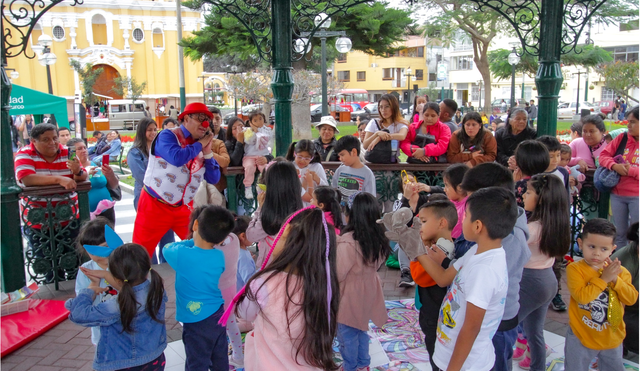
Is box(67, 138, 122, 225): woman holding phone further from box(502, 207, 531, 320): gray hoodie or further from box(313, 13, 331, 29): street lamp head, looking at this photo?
box(502, 207, 531, 320): gray hoodie

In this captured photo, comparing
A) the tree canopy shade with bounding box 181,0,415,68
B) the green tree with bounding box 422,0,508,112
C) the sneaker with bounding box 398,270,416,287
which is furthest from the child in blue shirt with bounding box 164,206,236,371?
the green tree with bounding box 422,0,508,112

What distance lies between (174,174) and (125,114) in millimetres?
34033

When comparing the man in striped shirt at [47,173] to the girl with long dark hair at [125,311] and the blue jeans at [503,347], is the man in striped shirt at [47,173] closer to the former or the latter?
the girl with long dark hair at [125,311]

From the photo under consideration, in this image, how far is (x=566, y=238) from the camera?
334cm

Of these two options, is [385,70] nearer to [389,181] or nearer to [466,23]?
[466,23]

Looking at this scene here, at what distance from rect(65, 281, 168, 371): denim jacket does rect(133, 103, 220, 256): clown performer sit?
5.60 feet

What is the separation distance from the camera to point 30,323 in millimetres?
4363

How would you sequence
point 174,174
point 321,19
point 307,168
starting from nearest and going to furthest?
point 174,174 → point 307,168 → point 321,19

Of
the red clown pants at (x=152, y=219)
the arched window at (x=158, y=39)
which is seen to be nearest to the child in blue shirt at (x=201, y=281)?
the red clown pants at (x=152, y=219)

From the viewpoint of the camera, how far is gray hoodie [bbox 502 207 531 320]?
111 inches

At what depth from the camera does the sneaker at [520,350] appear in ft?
12.5

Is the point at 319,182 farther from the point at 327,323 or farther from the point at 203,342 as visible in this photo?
the point at 327,323

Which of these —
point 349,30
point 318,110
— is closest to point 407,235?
point 349,30

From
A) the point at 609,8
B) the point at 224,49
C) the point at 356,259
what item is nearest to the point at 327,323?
the point at 356,259
